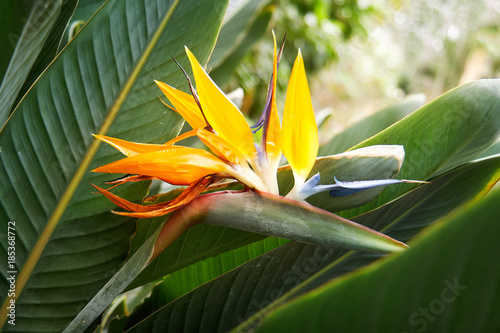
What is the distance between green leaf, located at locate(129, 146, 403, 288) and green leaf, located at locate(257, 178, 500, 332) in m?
0.15

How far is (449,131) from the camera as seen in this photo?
17.5 inches

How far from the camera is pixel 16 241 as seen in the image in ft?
1.47

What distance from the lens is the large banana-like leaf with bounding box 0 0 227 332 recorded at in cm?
45

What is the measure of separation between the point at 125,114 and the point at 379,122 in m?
0.51

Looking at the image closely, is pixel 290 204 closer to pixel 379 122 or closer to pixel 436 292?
pixel 436 292

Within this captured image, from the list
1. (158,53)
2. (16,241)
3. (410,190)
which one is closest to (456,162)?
Result: (410,190)

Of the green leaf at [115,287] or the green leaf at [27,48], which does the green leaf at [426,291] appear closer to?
the green leaf at [115,287]

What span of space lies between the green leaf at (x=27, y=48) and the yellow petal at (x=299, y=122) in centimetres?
31

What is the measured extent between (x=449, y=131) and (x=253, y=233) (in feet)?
0.76

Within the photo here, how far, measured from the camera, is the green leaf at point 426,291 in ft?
0.70

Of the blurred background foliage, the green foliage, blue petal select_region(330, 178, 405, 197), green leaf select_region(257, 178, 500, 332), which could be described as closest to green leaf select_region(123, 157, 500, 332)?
the green foliage

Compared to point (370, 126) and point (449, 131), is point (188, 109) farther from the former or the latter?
point (370, 126)

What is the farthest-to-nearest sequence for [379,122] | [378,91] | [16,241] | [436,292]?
[378,91], [379,122], [16,241], [436,292]

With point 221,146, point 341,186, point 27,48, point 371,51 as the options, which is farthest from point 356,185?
point 371,51
